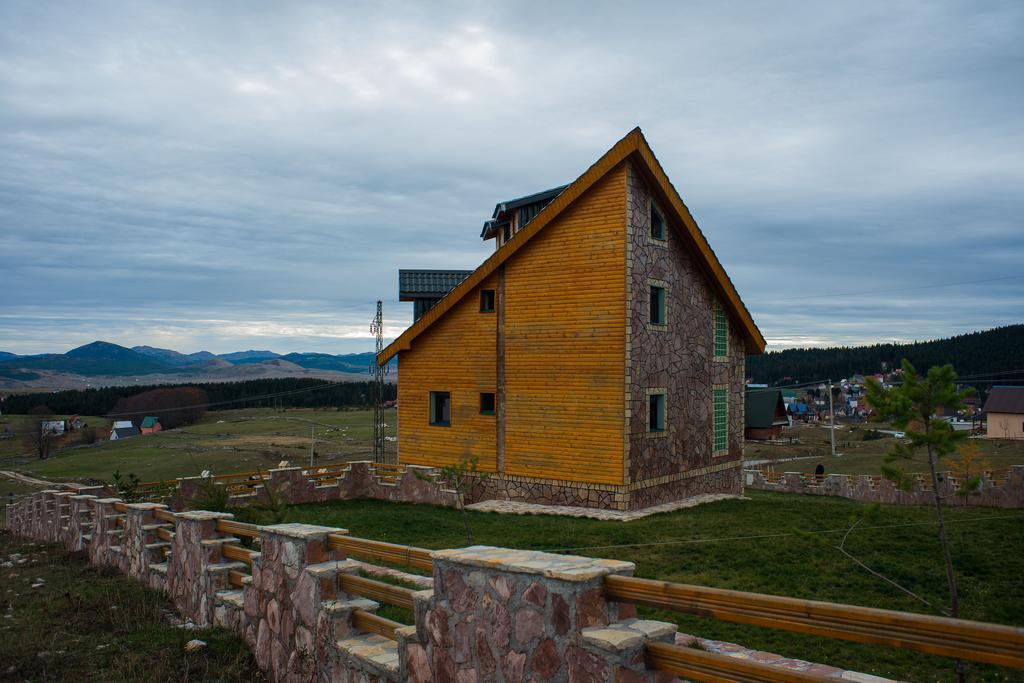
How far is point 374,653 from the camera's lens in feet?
21.5

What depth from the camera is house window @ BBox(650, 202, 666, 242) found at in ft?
69.4

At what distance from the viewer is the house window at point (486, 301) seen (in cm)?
2270

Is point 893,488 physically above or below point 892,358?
below

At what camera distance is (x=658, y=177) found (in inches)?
803

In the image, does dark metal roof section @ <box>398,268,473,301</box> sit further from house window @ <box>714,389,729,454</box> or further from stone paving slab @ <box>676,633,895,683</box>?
stone paving slab @ <box>676,633,895,683</box>

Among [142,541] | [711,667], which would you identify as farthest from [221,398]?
[711,667]

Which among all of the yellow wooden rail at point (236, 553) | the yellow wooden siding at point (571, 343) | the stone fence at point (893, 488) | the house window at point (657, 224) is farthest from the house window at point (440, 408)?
the stone fence at point (893, 488)

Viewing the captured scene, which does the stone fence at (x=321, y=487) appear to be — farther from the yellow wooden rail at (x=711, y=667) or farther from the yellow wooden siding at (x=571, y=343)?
the yellow wooden rail at (x=711, y=667)

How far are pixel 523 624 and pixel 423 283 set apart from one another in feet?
80.1

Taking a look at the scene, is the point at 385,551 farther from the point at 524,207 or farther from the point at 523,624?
the point at 524,207

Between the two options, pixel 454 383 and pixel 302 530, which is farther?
pixel 454 383

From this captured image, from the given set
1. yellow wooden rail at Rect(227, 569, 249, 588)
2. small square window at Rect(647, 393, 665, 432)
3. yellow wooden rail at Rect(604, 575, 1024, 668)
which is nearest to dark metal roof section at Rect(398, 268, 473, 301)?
small square window at Rect(647, 393, 665, 432)

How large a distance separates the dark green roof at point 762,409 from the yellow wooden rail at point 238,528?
59534 millimetres

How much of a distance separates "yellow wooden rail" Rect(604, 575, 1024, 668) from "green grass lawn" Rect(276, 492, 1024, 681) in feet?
11.1
